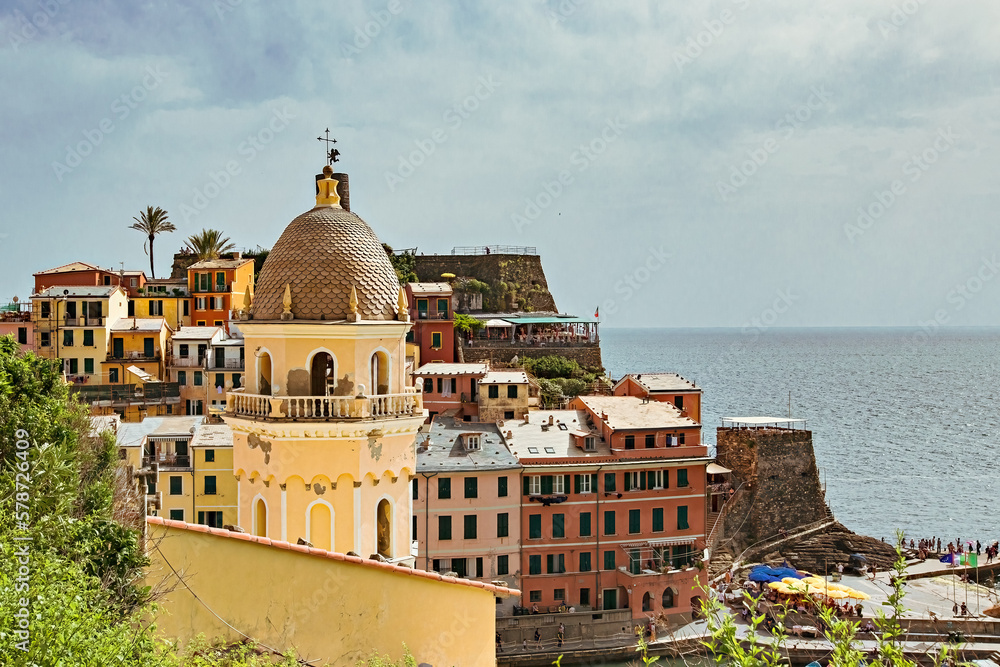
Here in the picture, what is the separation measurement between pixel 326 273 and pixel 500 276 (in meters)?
77.9

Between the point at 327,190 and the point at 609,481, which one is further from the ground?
the point at 327,190

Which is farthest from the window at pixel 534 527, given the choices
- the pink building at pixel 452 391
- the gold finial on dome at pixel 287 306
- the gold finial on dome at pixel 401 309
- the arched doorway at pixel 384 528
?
the gold finial on dome at pixel 287 306

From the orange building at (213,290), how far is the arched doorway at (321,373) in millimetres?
50652

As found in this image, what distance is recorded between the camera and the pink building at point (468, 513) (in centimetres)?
4359

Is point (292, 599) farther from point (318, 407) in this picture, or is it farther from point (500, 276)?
point (500, 276)

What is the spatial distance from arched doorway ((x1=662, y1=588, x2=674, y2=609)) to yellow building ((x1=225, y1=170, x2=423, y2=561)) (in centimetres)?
3123

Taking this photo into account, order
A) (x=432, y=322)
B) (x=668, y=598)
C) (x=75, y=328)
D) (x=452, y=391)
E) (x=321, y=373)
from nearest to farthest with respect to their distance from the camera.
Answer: (x=321, y=373) → (x=668, y=598) → (x=452, y=391) → (x=75, y=328) → (x=432, y=322)

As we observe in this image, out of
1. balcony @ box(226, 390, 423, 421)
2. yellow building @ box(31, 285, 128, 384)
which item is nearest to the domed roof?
balcony @ box(226, 390, 423, 421)

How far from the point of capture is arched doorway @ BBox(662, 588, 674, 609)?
150 ft

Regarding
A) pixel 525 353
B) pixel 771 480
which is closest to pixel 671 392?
pixel 771 480

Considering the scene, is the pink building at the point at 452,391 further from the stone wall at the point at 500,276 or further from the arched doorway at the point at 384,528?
the stone wall at the point at 500,276

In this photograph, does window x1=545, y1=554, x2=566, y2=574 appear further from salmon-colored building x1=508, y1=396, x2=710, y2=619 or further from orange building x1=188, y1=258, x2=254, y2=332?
orange building x1=188, y1=258, x2=254, y2=332

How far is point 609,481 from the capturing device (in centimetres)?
4628

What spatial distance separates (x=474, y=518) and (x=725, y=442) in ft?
72.6
